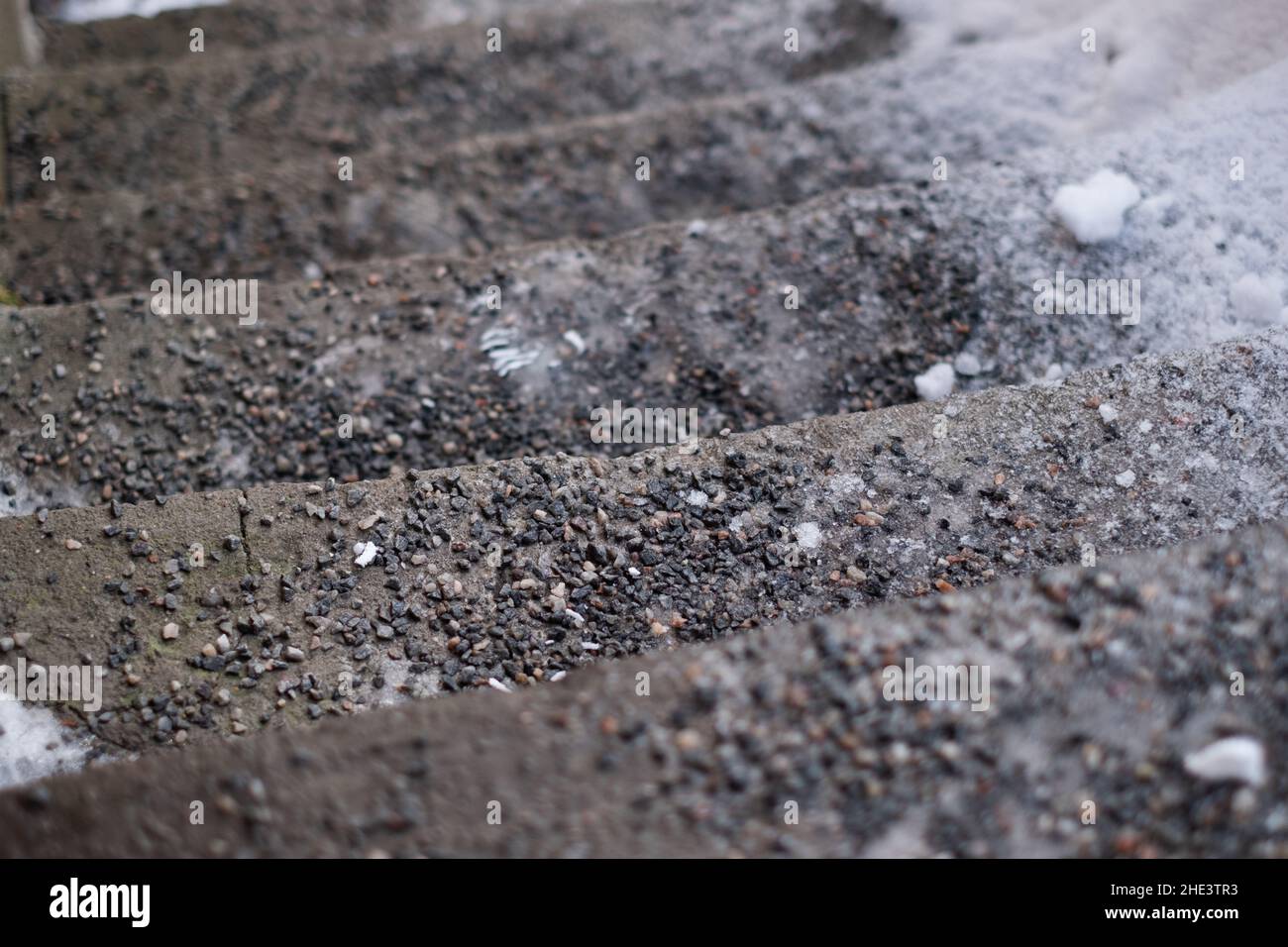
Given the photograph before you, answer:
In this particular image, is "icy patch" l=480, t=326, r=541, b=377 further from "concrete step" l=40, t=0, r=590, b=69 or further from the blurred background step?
"concrete step" l=40, t=0, r=590, b=69

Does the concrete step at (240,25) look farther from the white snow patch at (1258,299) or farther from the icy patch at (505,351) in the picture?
the white snow patch at (1258,299)

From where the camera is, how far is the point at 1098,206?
460cm

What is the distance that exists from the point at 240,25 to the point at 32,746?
655 cm

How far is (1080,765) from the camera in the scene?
8.55 ft

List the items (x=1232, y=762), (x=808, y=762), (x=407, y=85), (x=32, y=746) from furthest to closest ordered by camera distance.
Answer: (x=407, y=85), (x=32, y=746), (x=808, y=762), (x=1232, y=762)

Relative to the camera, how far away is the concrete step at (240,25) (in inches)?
301

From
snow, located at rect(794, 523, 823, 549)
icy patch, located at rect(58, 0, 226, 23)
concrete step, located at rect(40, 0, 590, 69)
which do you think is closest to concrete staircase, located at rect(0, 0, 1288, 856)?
snow, located at rect(794, 523, 823, 549)

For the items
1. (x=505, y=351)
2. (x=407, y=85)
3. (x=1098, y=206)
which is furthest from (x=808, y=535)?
(x=407, y=85)

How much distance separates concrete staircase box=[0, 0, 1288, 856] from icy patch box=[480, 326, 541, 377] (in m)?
0.02

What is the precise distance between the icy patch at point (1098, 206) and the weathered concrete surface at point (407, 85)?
8.48 ft

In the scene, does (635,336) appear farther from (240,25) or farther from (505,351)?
(240,25)

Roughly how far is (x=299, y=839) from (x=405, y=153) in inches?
176
